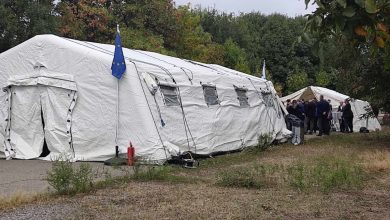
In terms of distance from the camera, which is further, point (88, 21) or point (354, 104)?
point (88, 21)

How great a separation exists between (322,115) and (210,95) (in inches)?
380

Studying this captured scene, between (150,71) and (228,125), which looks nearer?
(150,71)

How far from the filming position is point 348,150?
634 inches

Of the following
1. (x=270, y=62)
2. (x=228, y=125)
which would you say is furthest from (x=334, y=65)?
(x=270, y=62)

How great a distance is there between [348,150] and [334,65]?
4.82 metres

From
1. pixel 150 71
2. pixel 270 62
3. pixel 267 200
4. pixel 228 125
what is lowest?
pixel 267 200

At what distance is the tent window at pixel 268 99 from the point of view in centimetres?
1910

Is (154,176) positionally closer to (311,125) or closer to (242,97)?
(242,97)

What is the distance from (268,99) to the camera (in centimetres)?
1945

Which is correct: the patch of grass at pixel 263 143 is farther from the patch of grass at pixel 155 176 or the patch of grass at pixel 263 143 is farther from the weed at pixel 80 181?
the weed at pixel 80 181

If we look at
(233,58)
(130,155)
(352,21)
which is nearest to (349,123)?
(130,155)

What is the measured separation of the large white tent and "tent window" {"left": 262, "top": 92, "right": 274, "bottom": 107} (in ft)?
14.6

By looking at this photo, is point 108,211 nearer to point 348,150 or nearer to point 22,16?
point 348,150

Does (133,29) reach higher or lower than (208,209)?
higher
